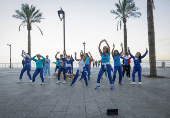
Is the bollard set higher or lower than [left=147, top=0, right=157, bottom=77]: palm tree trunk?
lower

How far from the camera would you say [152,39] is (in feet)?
→ 37.6

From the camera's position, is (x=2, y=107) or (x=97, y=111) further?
(x=2, y=107)

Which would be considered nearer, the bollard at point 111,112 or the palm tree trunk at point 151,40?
the bollard at point 111,112

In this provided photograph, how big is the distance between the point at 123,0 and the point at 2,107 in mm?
24092

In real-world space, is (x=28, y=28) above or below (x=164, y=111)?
above

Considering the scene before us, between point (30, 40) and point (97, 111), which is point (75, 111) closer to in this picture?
point (97, 111)

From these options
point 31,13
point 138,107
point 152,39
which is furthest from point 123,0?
point 138,107

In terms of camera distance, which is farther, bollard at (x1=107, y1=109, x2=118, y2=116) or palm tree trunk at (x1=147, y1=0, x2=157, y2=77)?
palm tree trunk at (x1=147, y1=0, x2=157, y2=77)

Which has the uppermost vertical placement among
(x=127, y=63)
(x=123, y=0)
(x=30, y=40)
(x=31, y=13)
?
(x=123, y=0)

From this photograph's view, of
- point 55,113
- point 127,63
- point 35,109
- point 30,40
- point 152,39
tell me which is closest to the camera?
point 55,113

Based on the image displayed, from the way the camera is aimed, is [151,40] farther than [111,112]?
Yes

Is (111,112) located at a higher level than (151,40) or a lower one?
lower

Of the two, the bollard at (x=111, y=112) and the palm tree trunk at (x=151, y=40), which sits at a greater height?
the palm tree trunk at (x=151, y=40)

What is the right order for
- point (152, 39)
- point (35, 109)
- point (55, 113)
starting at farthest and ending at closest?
point (152, 39) → point (35, 109) → point (55, 113)
